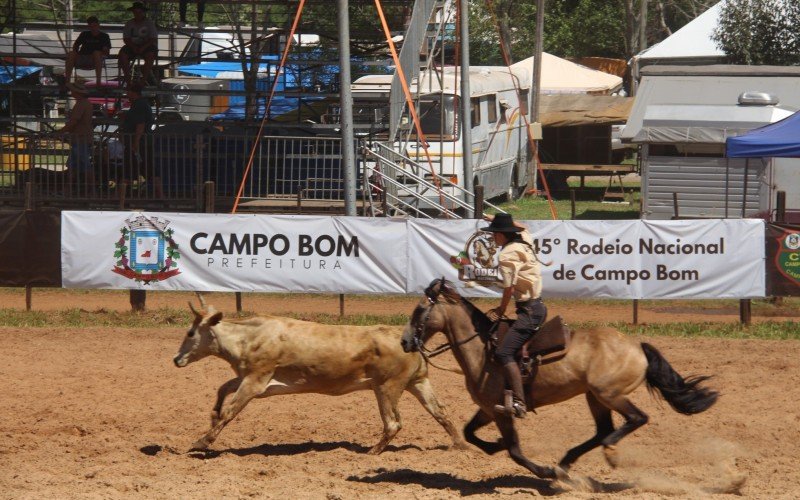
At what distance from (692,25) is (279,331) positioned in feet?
126

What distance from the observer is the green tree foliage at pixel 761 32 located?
35.2m

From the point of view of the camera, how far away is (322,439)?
10.2 metres

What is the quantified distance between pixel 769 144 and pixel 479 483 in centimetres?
1266

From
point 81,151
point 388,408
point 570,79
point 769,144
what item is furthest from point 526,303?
point 570,79

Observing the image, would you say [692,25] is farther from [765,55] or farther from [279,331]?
[279,331]

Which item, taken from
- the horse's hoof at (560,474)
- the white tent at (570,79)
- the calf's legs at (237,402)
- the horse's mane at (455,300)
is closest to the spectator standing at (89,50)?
the calf's legs at (237,402)

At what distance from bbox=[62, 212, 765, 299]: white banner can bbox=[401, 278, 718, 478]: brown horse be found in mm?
6565

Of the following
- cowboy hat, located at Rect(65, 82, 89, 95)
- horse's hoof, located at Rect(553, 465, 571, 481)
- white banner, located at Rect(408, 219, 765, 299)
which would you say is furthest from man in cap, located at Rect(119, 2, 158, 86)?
horse's hoof, located at Rect(553, 465, 571, 481)

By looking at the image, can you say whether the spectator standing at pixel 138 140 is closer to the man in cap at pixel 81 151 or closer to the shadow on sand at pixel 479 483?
the man in cap at pixel 81 151

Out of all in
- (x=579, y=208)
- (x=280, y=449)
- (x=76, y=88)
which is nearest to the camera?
(x=280, y=449)

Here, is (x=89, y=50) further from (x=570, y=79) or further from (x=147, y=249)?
(x=570, y=79)

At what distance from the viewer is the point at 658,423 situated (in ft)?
35.0

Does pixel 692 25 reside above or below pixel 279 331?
above

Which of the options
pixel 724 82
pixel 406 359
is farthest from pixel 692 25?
pixel 406 359
